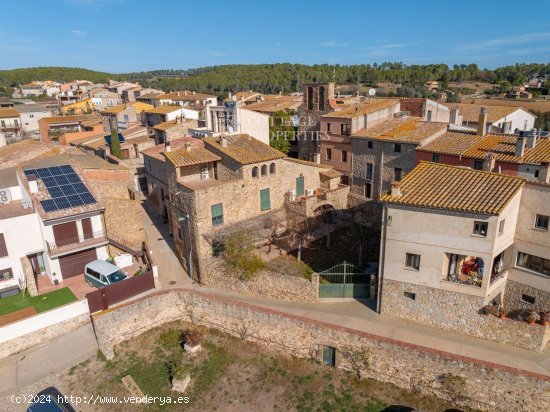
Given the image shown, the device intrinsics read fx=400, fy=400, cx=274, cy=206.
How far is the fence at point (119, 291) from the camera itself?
2547 cm

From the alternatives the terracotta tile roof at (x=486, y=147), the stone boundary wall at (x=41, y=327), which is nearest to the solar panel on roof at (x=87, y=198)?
the stone boundary wall at (x=41, y=327)

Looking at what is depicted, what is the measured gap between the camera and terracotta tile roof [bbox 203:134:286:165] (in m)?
30.8

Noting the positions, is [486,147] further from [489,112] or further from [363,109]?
[489,112]

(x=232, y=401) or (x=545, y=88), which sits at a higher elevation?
(x=545, y=88)

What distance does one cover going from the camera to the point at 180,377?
22453 millimetres

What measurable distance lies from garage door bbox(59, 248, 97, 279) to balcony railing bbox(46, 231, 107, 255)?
3.94ft

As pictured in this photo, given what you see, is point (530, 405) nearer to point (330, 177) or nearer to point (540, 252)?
point (540, 252)

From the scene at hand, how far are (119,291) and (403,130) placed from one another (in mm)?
27365

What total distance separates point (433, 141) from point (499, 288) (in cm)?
1469

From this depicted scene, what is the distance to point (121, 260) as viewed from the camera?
30.7 m

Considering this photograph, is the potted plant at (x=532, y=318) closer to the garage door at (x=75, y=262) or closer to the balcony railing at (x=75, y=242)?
the balcony railing at (x=75, y=242)

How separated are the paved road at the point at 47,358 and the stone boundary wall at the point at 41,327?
0.33 metres

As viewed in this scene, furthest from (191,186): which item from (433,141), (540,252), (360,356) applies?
(540,252)

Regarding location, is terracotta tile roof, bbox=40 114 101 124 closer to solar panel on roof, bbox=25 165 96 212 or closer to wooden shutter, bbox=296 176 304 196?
solar panel on roof, bbox=25 165 96 212
